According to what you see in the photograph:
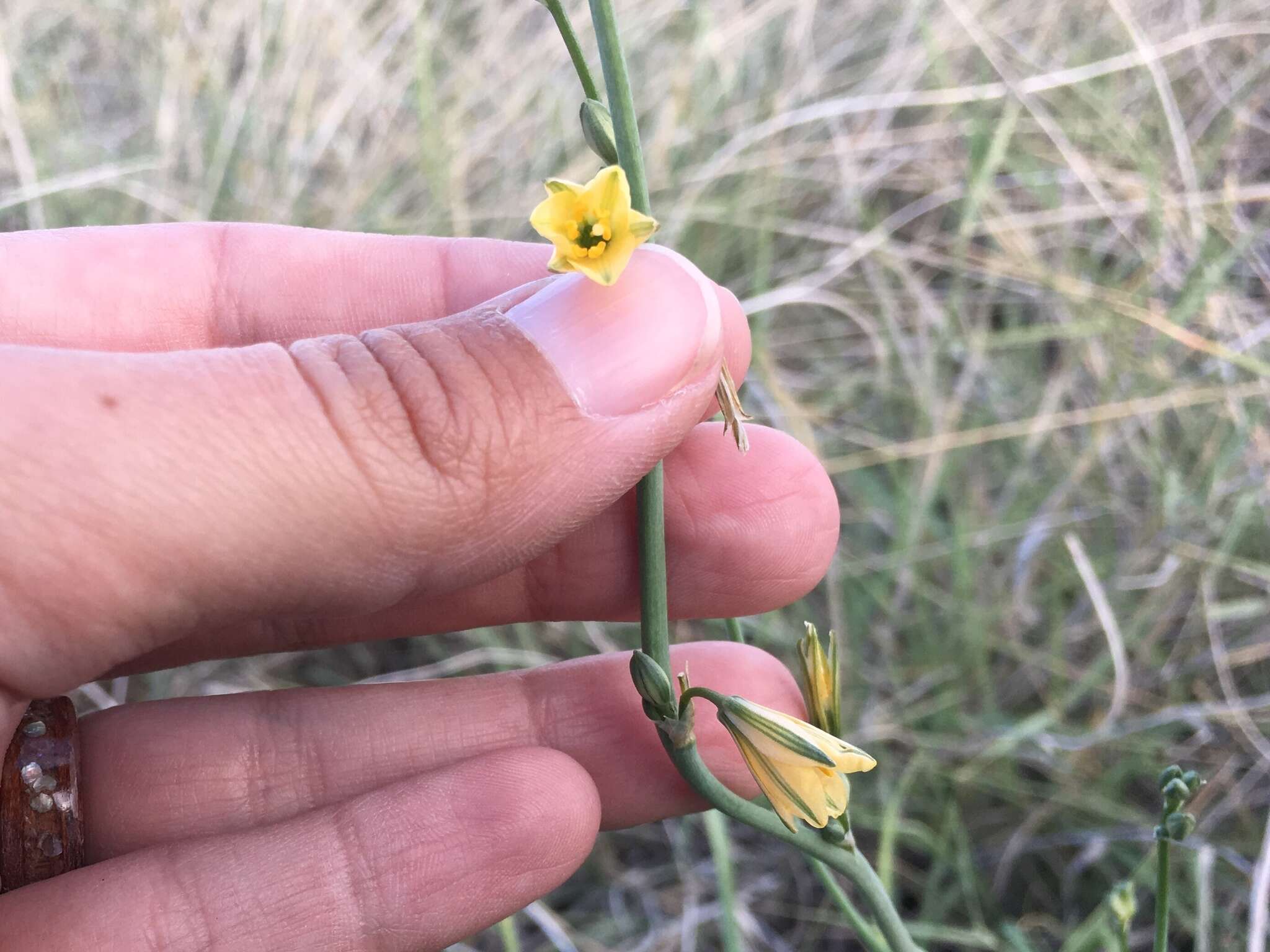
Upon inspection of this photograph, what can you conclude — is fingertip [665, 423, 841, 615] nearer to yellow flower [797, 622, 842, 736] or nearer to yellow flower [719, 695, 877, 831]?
yellow flower [797, 622, 842, 736]

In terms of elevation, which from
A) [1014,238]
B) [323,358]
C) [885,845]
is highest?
[323,358]

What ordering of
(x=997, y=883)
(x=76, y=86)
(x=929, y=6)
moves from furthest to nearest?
(x=76, y=86) → (x=929, y=6) → (x=997, y=883)

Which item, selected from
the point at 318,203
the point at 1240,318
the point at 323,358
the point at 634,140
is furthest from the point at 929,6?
the point at 323,358

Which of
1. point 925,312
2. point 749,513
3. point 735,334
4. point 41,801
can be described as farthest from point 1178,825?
point 925,312

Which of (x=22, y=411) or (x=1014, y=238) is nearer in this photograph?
(x=22, y=411)

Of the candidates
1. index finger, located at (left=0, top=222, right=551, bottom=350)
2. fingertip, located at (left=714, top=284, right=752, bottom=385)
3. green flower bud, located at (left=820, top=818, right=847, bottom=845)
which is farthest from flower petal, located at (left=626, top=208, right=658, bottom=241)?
green flower bud, located at (left=820, top=818, right=847, bottom=845)

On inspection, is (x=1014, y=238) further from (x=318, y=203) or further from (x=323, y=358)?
(x=323, y=358)

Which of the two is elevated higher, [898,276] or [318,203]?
[318,203]
